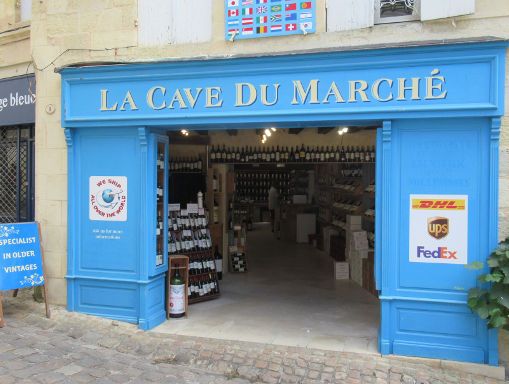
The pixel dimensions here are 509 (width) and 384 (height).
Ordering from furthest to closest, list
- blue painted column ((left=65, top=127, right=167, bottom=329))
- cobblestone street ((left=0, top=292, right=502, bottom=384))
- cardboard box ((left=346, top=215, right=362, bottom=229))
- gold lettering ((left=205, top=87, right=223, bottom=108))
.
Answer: cardboard box ((left=346, top=215, right=362, bottom=229)) → blue painted column ((left=65, top=127, right=167, bottom=329)) → gold lettering ((left=205, top=87, right=223, bottom=108)) → cobblestone street ((left=0, top=292, right=502, bottom=384))

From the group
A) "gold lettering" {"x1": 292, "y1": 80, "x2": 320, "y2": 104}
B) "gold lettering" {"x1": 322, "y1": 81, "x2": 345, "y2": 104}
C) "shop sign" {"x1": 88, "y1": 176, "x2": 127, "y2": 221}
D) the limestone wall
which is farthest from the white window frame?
"shop sign" {"x1": 88, "y1": 176, "x2": 127, "y2": 221}

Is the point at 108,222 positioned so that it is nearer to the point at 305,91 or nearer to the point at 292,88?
the point at 292,88

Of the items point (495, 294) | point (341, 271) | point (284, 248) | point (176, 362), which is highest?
point (495, 294)

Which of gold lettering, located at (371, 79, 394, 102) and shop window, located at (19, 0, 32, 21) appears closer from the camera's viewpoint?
gold lettering, located at (371, 79, 394, 102)

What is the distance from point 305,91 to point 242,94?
768mm

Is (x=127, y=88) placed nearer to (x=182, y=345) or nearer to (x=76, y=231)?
(x=76, y=231)

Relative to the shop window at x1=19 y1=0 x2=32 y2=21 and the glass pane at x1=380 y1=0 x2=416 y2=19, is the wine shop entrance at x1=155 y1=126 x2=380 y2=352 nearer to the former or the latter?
the shop window at x1=19 y1=0 x2=32 y2=21

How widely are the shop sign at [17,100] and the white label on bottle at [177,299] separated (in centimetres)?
331

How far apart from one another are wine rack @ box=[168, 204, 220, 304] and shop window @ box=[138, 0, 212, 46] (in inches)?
98.1

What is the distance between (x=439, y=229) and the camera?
5.00 metres

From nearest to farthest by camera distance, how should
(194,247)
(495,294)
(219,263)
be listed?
(495,294) → (194,247) → (219,263)

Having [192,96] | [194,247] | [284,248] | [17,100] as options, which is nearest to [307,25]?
[192,96]

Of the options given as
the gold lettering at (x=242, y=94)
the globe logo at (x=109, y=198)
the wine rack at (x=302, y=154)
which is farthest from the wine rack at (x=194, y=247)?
the wine rack at (x=302, y=154)

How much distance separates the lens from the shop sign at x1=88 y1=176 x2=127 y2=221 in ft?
19.8
